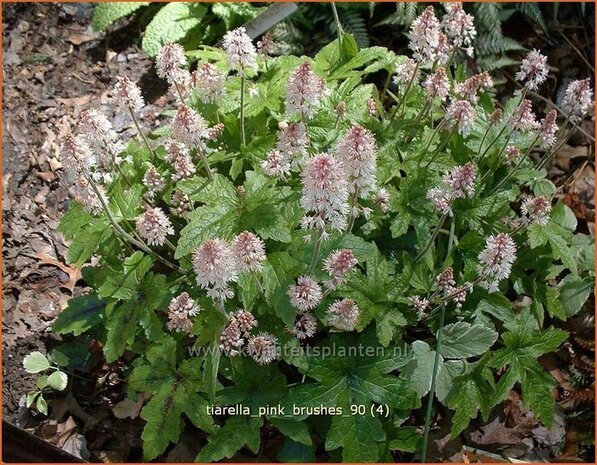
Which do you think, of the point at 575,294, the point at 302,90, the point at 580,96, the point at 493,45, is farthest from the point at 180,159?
the point at 493,45

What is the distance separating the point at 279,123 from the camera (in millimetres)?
3328

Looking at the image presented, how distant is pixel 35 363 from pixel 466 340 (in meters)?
1.95

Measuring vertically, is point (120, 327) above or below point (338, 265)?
below

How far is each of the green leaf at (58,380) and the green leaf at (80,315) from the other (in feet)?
0.72

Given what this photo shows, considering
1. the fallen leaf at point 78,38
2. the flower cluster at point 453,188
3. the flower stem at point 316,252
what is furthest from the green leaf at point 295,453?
the fallen leaf at point 78,38

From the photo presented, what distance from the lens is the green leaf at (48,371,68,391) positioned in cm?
318

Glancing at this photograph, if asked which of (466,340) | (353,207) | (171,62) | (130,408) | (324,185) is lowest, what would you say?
(130,408)

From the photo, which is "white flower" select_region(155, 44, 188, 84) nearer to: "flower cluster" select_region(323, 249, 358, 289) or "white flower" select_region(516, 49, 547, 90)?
"flower cluster" select_region(323, 249, 358, 289)

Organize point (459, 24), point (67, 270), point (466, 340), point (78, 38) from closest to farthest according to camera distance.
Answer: point (466, 340)
point (459, 24)
point (67, 270)
point (78, 38)

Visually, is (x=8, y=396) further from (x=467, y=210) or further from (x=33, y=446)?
(x=467, y=210)

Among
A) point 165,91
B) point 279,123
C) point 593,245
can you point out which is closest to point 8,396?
point 279,123

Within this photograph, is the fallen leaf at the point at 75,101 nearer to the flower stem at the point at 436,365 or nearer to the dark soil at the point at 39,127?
the dark soil at the point at 39,127

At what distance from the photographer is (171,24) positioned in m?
4.43

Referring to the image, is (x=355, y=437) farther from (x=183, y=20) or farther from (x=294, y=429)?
(x=183, y=20)
